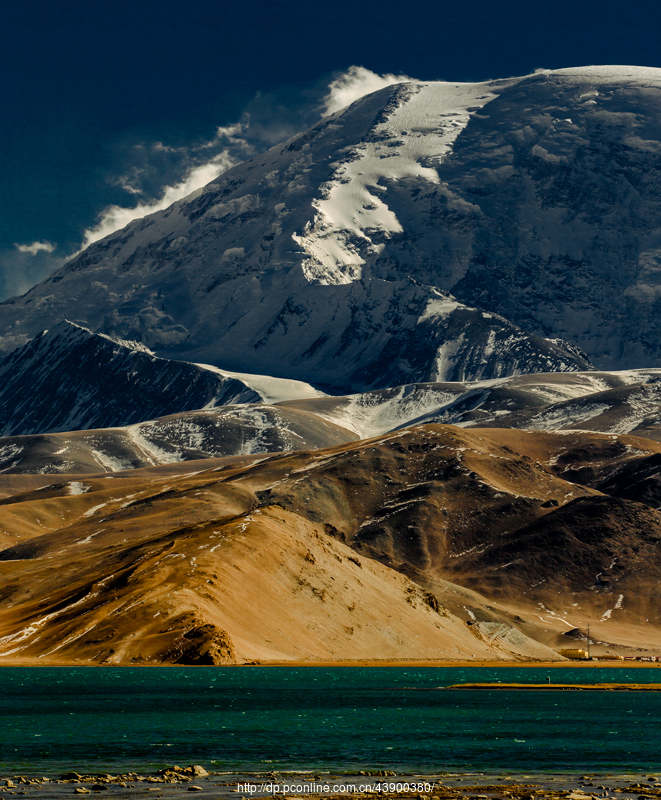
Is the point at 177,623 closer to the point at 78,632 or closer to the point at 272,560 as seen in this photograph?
the point at 78,632

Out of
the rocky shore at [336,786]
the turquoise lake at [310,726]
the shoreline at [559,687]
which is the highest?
the rocky shore at [336,786]

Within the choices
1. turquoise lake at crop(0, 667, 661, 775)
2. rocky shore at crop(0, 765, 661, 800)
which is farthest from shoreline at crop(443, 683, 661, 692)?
rocky shore at crop(0, 765, 661, 800)

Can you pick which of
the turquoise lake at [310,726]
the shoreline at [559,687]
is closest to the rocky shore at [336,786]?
the turquoise lake at [310,726]

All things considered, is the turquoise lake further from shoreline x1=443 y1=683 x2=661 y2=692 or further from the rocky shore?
shoreline x1=443 y1=683 x2=661 y2=692

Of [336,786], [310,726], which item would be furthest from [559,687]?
[336,786]

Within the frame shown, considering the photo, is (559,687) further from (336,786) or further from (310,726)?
(336,786)

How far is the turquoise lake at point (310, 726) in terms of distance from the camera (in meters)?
69.3

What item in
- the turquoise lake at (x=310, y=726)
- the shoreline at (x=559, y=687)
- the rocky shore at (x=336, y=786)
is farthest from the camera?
the shoreline at (x=559, y=687)

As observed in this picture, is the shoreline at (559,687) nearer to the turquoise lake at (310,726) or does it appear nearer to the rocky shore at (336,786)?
the turquoise lake at (310,726)

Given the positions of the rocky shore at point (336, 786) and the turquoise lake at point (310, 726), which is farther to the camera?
the turquoise lake at point (310, 726)

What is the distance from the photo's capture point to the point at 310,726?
91812 millimetres

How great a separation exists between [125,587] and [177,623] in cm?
2533

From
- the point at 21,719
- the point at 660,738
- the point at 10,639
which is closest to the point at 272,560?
the point at 10,639

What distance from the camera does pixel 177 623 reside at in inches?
6329
